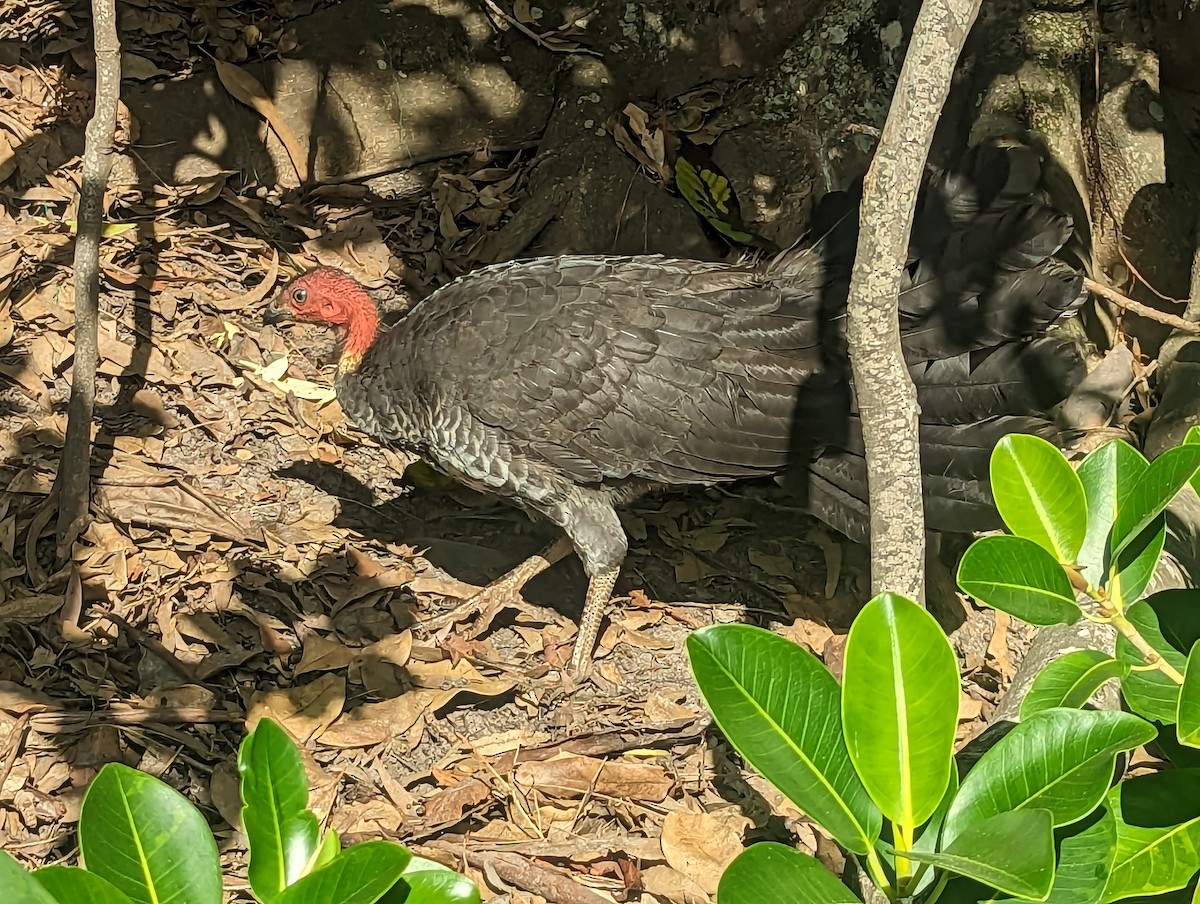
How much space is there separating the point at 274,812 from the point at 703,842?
7.54 ft

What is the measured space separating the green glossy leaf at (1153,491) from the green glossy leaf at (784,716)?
0.41 meters

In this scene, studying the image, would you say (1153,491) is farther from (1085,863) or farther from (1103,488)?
(1085,863)

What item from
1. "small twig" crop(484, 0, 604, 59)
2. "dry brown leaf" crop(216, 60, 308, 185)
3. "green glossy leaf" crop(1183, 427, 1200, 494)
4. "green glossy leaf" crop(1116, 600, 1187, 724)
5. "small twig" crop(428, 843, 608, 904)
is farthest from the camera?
"small twig" crop(484, 0, 604, 59)

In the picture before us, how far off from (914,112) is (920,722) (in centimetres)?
104

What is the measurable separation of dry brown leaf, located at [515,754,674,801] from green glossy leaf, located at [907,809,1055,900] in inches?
97.9

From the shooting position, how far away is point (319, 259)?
552 cm

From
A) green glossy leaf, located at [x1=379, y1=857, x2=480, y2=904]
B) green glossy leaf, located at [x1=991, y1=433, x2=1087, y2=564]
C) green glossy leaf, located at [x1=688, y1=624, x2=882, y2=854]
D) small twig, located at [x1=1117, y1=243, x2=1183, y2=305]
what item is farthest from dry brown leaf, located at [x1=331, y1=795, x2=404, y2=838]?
small twig, located at [x1=1117, y1=243, x2=1183, y2=305]

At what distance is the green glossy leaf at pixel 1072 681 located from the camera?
1350 mm

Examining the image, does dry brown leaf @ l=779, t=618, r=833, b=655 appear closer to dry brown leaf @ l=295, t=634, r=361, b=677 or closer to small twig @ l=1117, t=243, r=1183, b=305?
dry brown leaf @ l=295, t=634, r=361, b=677

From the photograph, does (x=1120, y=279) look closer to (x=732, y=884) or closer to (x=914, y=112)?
(x=914, y=112)

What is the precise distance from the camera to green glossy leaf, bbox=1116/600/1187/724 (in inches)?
51.7

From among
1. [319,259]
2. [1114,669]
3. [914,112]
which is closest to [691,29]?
[319,259]

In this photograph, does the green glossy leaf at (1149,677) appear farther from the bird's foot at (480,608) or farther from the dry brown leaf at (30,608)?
the dry brown leaf at (30,608)

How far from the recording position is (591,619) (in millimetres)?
4211
